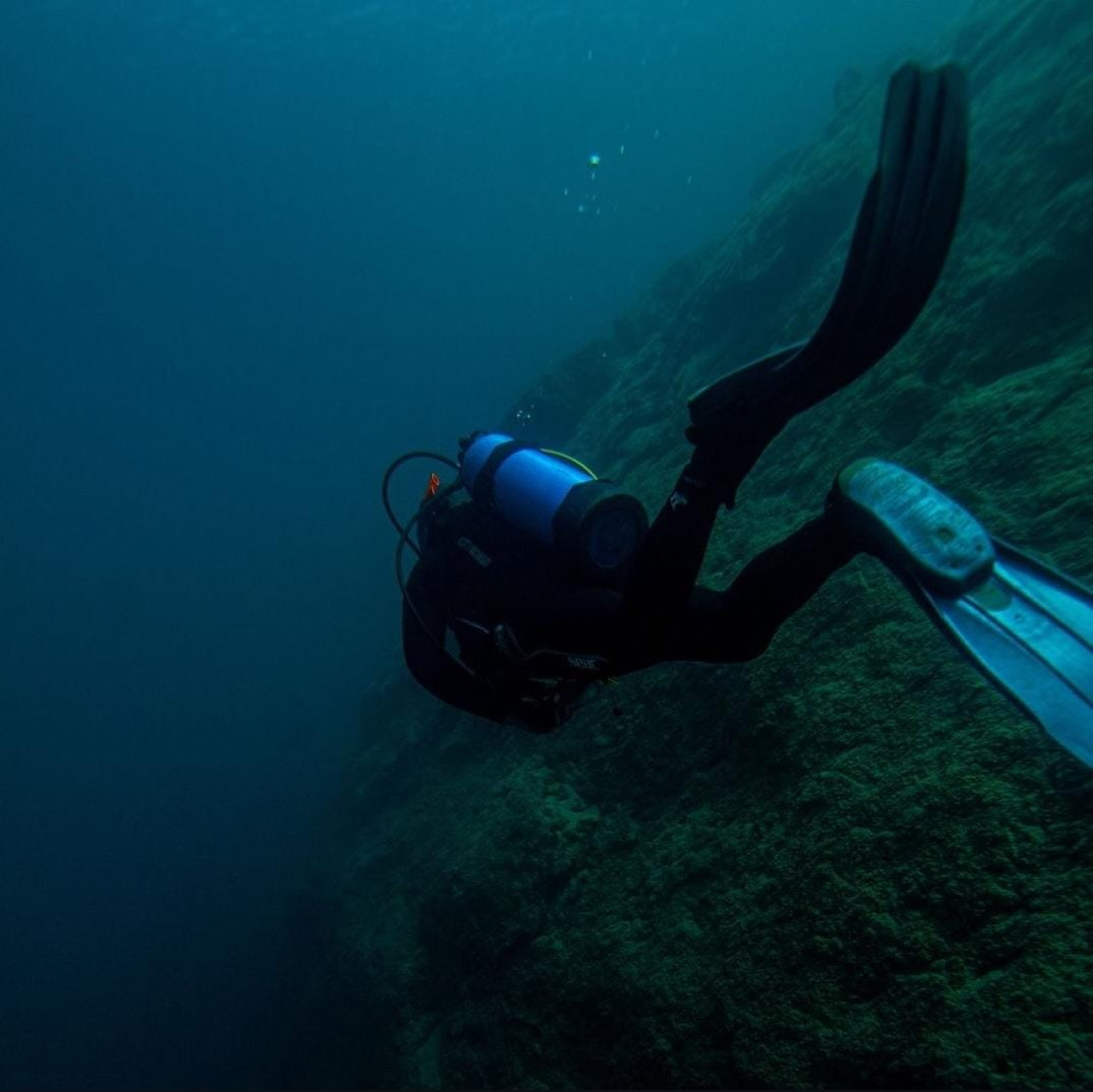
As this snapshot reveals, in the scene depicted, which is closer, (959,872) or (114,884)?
(959,872)

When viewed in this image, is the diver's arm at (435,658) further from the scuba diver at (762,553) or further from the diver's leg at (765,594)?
the diver's leg at (765,594)

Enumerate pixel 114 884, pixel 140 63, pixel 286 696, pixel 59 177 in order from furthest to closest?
1. pixel 59 177
2. pixel 140 63
3. pixel 286 696
4. pixel 114 884

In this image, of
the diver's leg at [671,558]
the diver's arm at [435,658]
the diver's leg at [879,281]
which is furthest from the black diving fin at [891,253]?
the diver's arm at [435,658]

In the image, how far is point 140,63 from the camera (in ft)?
160

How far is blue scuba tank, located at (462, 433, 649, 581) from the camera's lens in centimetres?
243

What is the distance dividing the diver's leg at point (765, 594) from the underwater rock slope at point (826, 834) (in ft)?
3.13

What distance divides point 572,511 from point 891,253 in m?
1.33

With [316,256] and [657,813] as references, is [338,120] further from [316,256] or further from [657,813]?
[657,813]

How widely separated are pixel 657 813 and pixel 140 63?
68965 millimetres

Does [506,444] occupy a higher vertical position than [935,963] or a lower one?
higher

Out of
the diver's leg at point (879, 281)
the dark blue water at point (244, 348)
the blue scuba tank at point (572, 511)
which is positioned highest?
the dark blue water at point (244, 348)

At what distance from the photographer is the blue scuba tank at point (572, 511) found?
7.97 ft

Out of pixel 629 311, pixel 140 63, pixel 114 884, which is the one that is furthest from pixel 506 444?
pixel 140 63

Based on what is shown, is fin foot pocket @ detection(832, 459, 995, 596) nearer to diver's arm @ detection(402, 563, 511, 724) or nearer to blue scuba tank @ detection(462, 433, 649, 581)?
blue scuba tank @ detection(462, 433, 649, 581)
